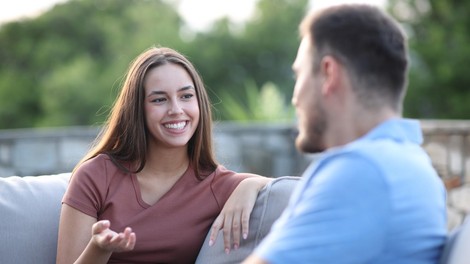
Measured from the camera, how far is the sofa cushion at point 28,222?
2.62m

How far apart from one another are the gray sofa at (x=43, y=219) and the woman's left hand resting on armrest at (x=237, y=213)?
2 centimetres

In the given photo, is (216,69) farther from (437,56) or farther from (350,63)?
(350,63)

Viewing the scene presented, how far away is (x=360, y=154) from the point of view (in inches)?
58.5

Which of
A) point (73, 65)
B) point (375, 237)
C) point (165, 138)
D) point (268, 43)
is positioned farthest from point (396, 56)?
point (73, 65)

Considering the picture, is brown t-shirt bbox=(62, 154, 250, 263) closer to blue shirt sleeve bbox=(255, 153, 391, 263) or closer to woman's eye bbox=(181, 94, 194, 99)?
woman's eye bbox=(181, 94, 194, 99)

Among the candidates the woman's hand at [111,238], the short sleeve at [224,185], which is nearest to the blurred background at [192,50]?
the short sleeve at [224,185]

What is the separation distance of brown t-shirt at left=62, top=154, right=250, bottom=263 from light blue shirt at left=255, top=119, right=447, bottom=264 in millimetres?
1112

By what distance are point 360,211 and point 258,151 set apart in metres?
5.27

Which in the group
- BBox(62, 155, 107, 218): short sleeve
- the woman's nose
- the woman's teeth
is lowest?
BBox(62, 155, 107, 218): short sleeve

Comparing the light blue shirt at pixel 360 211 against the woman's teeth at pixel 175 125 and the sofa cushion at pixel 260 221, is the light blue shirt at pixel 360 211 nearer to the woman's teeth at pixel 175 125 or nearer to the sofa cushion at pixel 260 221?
the sofa cushion at pixel 260 221

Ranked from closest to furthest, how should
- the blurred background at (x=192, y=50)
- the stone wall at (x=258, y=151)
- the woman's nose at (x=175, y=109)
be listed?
the woman's nose at (x=175, y=109)
the stone wall at (x=258, y=151)
the blurred background at (x=192, y=50)

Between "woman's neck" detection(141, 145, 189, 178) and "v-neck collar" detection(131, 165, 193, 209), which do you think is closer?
"v-neck collar" detection(131, 165, 193, 209)

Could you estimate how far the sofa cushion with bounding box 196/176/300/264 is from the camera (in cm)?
249

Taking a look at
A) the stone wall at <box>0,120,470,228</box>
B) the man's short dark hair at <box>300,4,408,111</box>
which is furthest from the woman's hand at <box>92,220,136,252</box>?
the stone wall at <box>0,120,470,228</box>
